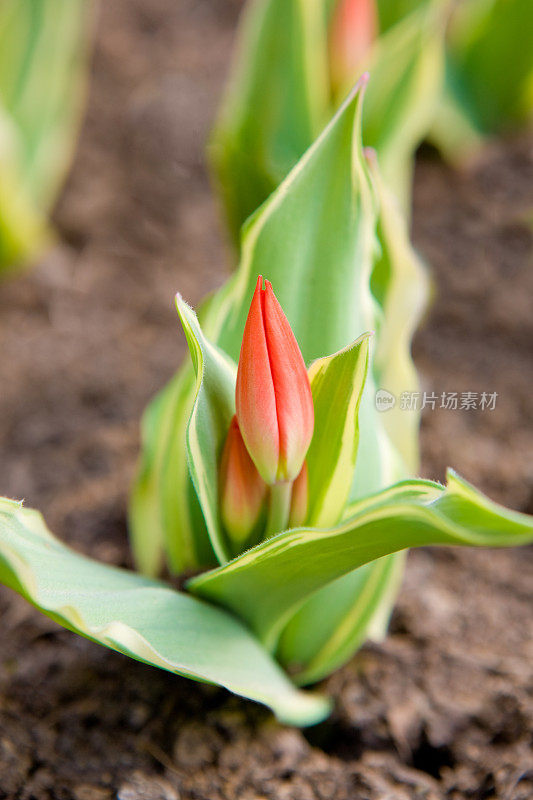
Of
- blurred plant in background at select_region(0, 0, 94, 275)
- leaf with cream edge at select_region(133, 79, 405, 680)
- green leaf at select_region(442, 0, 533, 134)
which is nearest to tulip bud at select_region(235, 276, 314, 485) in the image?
leaf with cream edge at select_region(133, 79, 405, 680)

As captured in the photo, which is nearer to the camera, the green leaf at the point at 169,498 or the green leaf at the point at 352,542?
the green leaf at the point at 352,542

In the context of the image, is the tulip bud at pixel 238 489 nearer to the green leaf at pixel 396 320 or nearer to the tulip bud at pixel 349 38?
the green leaf at pixel 396 320

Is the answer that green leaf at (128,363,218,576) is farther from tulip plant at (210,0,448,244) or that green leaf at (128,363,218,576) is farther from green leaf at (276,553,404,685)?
tulip plant at (210,0,448,244)

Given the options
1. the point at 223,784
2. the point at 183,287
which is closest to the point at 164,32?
the point at 183,287

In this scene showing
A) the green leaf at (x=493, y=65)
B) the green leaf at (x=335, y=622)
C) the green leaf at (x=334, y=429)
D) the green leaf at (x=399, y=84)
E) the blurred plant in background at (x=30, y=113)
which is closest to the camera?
the green leaf at (x=334, y=429)

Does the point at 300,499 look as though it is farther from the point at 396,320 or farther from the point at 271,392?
the point at 396,320

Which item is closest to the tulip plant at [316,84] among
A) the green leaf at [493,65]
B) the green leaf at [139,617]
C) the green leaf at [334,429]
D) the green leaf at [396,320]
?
the green leaf at [396,320]

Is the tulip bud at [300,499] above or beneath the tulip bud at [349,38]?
beneath

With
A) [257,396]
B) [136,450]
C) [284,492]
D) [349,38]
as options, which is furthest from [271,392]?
[349,38]
